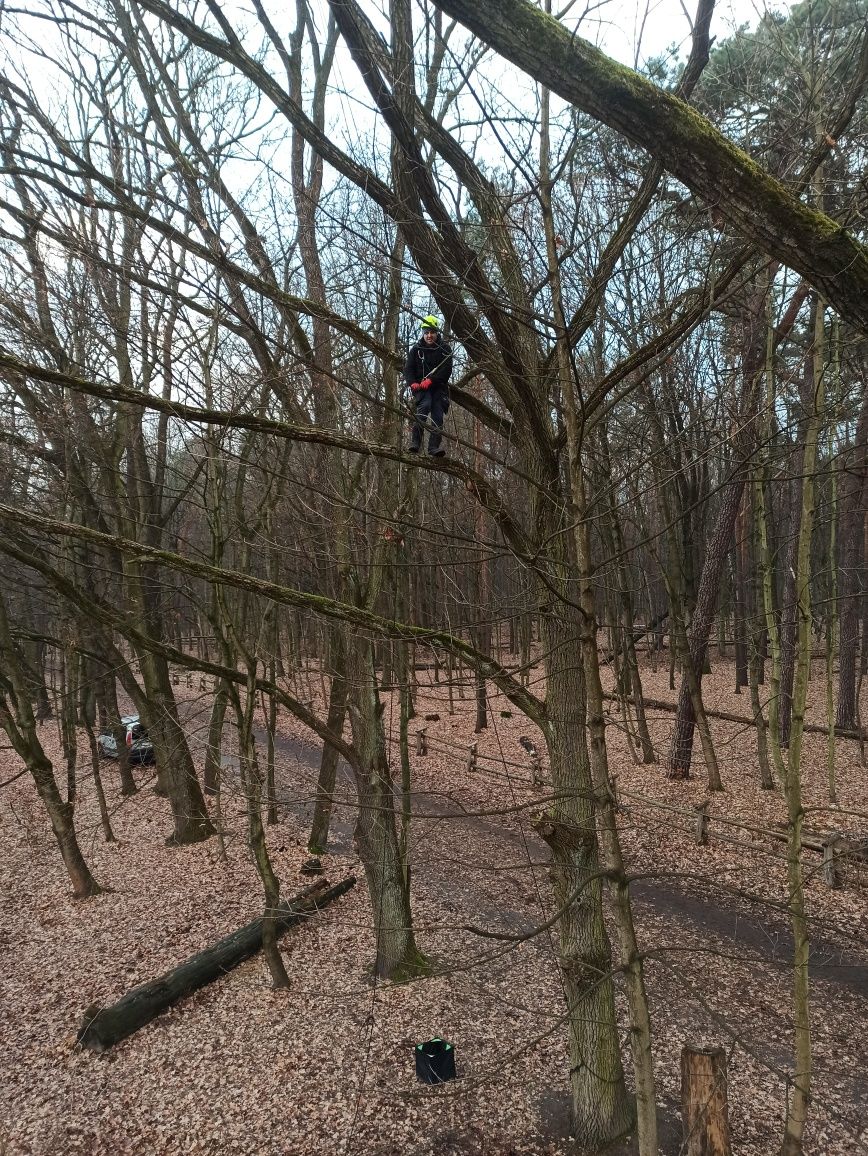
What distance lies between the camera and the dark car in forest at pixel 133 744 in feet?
53.8

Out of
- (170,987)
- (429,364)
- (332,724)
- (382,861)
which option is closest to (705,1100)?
(382,861)

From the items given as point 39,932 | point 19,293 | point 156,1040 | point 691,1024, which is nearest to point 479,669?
point 691,1024

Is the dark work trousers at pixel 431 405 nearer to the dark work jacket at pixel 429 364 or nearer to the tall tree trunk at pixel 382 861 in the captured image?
the dark work jacket at pixel 429 364

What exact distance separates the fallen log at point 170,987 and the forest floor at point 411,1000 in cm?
13

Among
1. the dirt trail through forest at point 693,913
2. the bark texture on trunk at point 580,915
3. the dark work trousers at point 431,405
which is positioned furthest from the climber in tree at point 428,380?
the dirt trail through forest at point 693,913

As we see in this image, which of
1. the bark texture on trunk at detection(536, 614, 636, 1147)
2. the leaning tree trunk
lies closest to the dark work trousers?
the bark texture on trunk at detection(536, 614, 636, 1147)

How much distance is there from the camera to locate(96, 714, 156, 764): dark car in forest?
16.4 meters

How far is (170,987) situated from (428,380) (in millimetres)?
6594

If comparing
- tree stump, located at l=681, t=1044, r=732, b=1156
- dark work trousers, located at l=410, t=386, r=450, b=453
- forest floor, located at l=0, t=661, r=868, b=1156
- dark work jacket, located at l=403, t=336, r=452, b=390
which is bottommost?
forest floor, located at l=0, t=661, r=868, b=1156

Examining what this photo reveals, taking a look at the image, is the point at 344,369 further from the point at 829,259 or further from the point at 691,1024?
the point at 691,1024

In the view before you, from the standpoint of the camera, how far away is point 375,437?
7262 mm

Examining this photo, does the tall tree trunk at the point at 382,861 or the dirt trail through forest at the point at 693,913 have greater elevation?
the tall tree trunk at the point at 382,861

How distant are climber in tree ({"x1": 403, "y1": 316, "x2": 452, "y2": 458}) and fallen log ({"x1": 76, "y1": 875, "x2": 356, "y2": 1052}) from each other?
400cm

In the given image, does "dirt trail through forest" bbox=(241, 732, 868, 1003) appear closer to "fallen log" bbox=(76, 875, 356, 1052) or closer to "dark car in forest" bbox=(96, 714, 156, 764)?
"fallen log" bbox=(76, 875, 356, 1052)
